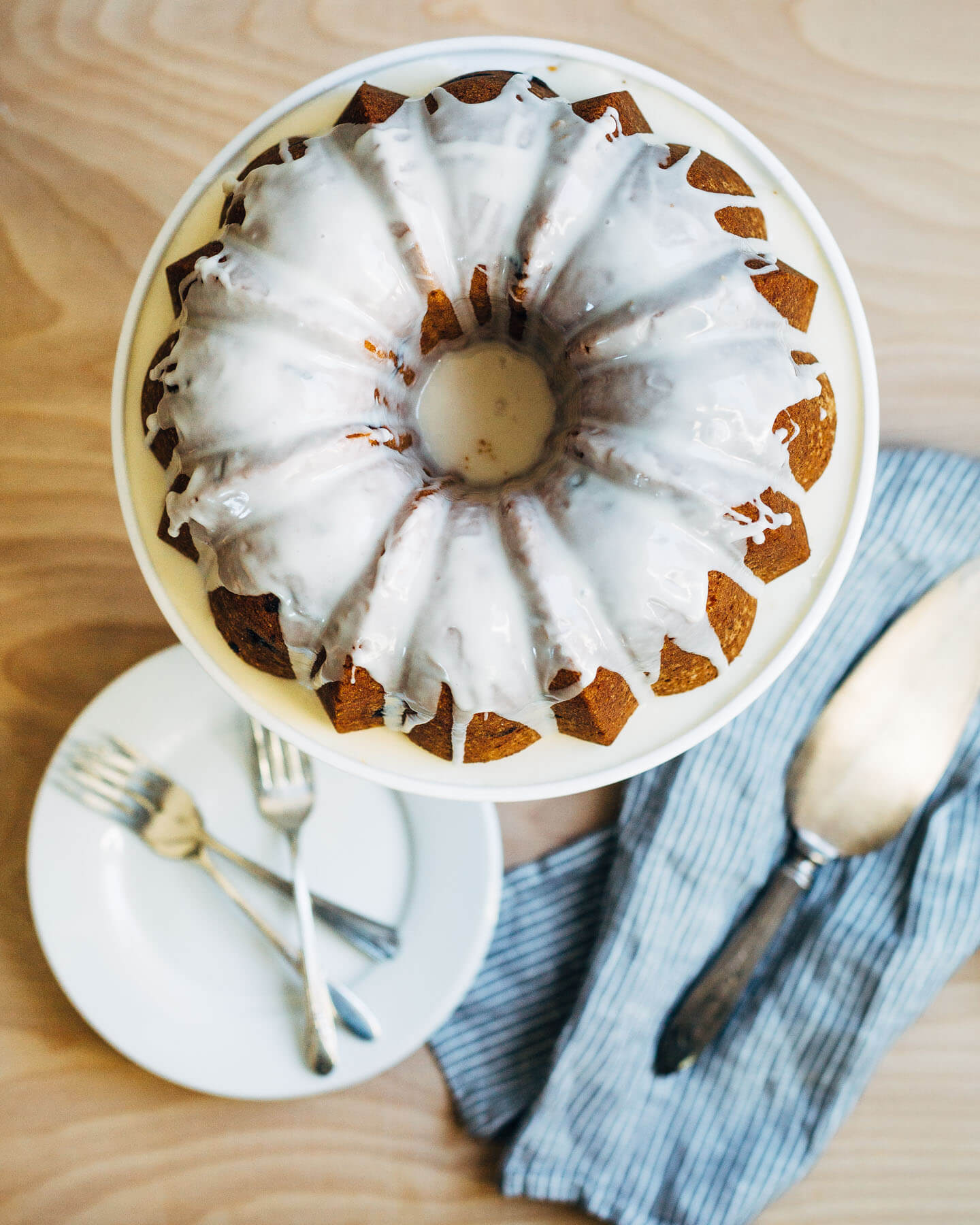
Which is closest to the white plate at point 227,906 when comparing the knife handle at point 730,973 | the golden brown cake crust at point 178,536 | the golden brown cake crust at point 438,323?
the knife handle at point 730,973

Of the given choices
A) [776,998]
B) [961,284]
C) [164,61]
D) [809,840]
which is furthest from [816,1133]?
[164,61]

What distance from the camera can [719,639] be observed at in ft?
2.03

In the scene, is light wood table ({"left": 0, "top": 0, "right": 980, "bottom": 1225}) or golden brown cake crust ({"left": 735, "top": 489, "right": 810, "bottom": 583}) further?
light wood table ({"left": 0, "top": 0, "right": 980, "bottom": 1225})

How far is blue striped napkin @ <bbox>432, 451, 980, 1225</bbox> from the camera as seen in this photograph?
0.98m

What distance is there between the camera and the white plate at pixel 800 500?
64 cm

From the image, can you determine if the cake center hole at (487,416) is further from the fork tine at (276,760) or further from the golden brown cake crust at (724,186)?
the fork tine at (276,760)

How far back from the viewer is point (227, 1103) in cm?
107

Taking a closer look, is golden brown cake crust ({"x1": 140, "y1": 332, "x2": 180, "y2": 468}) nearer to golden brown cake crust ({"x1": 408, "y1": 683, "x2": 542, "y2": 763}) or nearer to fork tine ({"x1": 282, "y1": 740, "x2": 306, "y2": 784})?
golden brown cake crust ({"x1": 408, "y1": 683, "x2": 542, "y2": 763})

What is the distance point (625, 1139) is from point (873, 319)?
889 millimetres

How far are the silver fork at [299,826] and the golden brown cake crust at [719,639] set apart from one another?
457 mm

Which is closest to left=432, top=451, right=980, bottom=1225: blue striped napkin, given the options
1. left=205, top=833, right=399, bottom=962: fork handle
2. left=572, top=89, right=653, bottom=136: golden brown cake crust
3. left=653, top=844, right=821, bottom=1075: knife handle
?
left=653, top=844, right=821, bottom=1075: knife handle

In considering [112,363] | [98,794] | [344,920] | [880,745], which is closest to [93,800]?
[98,794]

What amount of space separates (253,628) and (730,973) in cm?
67

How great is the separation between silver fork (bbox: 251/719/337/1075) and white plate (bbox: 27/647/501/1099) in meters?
0.02
